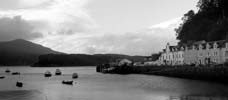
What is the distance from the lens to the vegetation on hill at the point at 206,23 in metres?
123

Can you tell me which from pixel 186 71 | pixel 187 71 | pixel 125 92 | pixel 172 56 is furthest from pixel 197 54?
pixel 125 92

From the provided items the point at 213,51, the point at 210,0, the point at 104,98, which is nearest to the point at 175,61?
the point at 213,51

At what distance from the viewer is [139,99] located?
49.8 meters

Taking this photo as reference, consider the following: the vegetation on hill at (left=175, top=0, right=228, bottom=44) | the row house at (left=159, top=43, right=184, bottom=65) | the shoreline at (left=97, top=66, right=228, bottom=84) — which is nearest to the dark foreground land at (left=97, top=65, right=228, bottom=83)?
the shoreline at (left=97, top=66, right=228, bottom=84)

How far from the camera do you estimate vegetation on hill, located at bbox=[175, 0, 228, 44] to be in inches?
4857

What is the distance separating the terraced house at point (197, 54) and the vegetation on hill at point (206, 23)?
31.4 feet

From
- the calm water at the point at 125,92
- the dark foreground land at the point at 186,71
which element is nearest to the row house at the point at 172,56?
the dark foreground land at the point at 186,71

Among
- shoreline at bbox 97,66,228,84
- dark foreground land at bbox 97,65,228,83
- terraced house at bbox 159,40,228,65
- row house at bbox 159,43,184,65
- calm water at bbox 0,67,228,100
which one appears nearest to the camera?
calm water at bbox 0,67,228,100

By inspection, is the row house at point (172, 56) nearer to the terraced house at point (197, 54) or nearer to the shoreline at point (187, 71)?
the terraced house at point (197, 54)

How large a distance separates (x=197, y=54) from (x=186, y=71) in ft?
61.3

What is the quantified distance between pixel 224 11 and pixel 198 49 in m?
28.6

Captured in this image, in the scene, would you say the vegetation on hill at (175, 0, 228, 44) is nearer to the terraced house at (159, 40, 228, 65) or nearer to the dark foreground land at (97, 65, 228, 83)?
the terraced house at (159, 40, 228, 65)

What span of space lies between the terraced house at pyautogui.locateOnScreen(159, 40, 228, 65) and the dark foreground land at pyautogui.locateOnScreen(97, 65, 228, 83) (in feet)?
21.4

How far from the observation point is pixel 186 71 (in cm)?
9825
